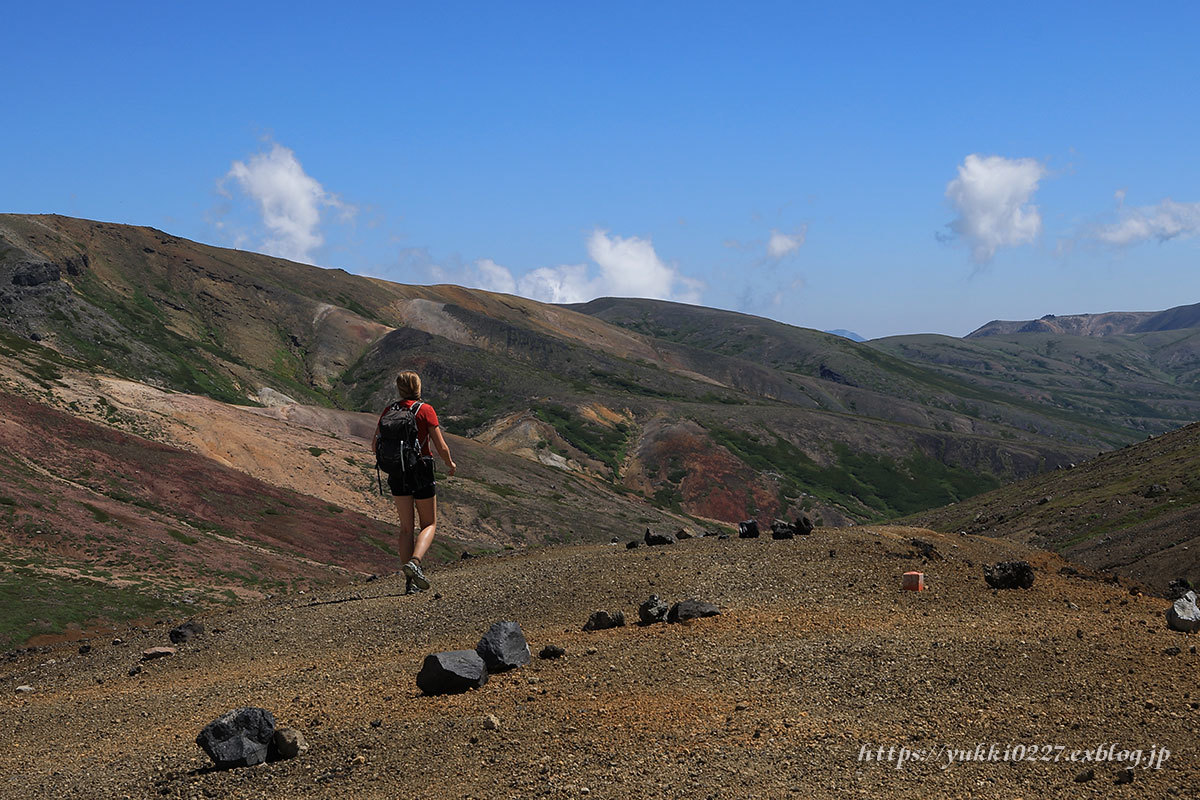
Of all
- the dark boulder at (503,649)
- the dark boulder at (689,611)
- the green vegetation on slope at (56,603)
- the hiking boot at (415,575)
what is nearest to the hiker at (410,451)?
the hiking boot at (415,575)

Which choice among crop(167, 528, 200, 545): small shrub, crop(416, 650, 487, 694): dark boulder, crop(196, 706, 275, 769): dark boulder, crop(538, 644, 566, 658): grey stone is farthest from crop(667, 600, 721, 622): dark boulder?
crop(167, 528, 200, 545): small shrub

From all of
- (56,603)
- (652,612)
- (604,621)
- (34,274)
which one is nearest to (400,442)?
(604,621)

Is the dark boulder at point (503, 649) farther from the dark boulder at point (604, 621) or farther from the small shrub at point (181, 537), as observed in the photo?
the small shrub at point (181, 537)

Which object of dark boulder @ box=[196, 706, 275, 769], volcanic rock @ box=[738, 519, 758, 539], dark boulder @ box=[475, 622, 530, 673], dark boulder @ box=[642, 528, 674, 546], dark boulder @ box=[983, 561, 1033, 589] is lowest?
dark boulder @ box=[196, 706, 275, 769]

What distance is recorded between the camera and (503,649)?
11688mm

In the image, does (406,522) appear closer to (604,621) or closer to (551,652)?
(604,621)

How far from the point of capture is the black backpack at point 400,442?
48.3ft

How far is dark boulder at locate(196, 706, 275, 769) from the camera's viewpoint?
30.7 feet

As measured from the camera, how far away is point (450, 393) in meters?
142

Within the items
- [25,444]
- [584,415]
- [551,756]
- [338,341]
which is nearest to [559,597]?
[551,756]

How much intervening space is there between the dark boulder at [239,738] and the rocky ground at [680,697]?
138 mm

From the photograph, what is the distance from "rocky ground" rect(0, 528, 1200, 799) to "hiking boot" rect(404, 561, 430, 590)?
0.28m

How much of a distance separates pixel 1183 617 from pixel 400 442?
11.3m

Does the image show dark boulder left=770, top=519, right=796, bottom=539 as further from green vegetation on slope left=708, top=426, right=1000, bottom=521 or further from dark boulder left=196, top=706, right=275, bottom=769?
green vegetation on slope left=708, top=426, right=1000, bottom=521
